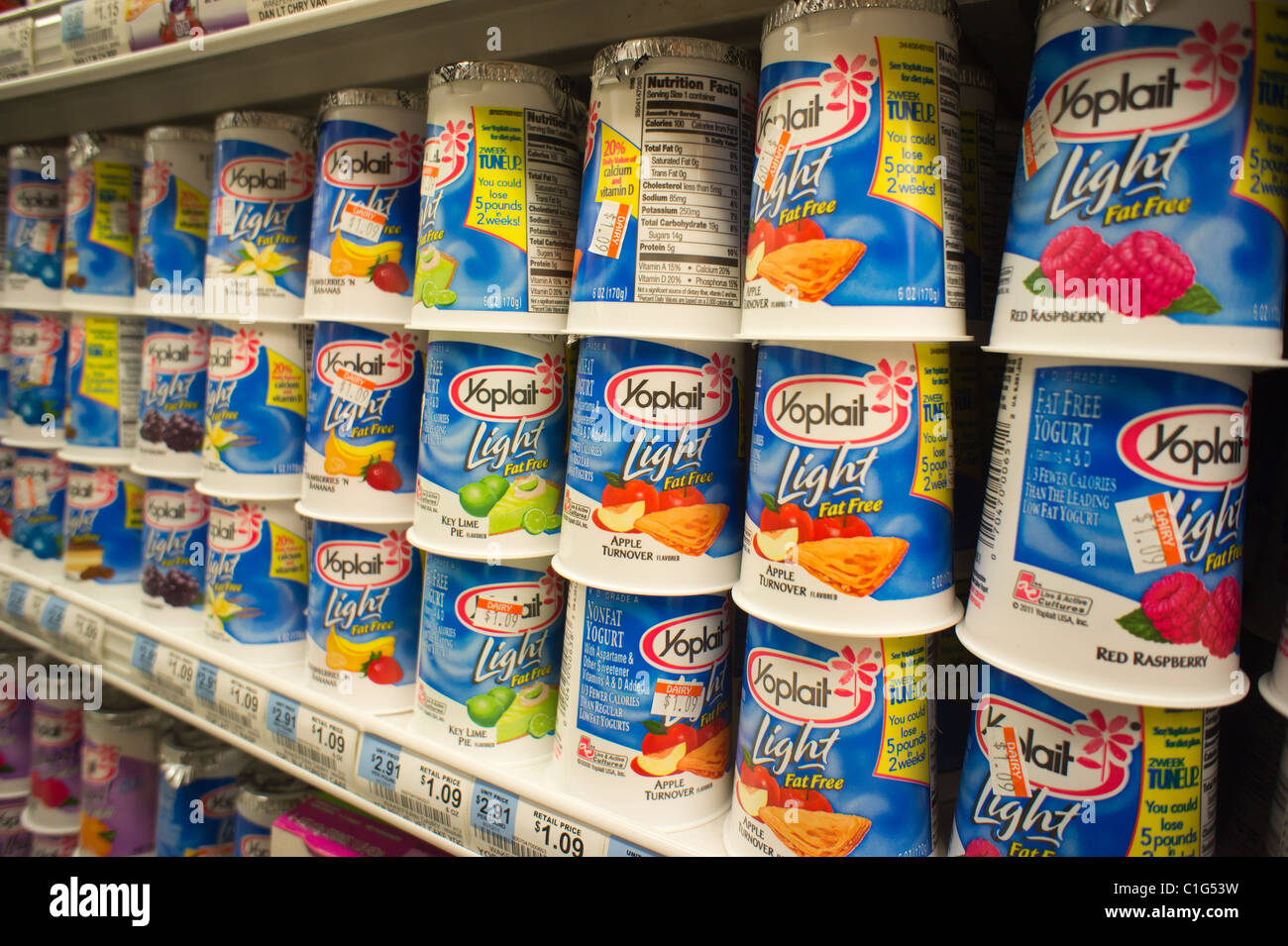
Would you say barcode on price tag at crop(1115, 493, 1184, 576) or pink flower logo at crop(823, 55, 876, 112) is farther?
pink flower logo at crop(823, 55, 876, 112)

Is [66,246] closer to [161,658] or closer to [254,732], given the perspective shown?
[161,658]

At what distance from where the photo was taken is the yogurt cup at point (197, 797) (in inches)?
66.3

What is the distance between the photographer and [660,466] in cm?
→ 107

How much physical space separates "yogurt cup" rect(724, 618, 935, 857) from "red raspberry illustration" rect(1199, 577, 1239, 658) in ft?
0.94

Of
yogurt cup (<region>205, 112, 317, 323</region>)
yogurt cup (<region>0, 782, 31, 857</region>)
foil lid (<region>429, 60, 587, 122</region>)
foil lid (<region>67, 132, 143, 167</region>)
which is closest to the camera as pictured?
foil lid (<region>429, 60, 587, 122</region>)

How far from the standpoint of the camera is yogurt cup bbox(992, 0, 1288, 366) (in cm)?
75

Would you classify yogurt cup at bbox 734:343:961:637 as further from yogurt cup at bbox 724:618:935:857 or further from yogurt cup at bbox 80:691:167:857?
yogurt cup at bbox 80:691:167:857

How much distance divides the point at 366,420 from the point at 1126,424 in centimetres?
111

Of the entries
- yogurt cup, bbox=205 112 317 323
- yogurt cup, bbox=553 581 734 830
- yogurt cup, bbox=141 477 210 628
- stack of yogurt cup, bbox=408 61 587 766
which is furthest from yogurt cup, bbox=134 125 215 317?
yogurt cup, bbox=553 581 734 830

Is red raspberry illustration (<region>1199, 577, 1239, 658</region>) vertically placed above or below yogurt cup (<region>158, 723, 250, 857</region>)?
above

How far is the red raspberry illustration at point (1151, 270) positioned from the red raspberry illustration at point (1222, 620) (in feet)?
0.97

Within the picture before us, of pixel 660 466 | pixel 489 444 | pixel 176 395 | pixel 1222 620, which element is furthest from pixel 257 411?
pixel 1222 620

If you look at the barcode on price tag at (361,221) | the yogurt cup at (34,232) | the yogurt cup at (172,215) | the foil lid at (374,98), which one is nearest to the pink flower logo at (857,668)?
the barcode on price tag at (361,221)

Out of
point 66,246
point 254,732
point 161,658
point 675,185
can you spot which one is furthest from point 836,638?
point 66,246
